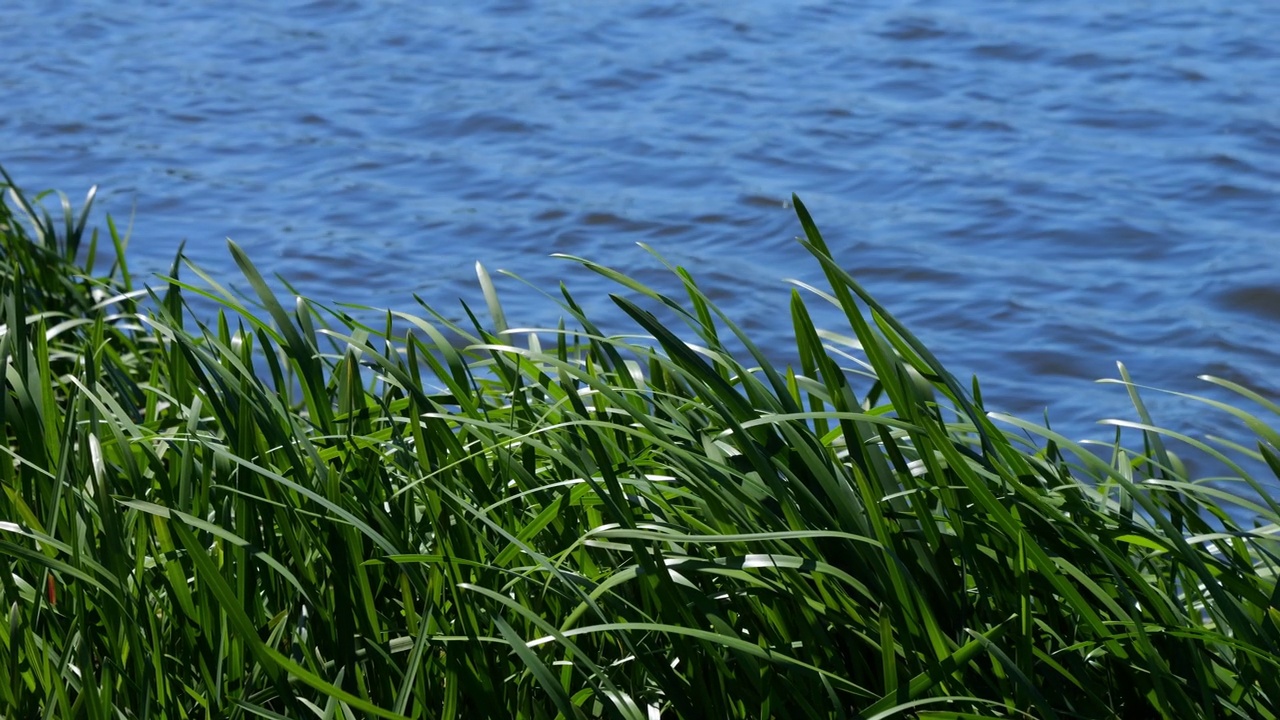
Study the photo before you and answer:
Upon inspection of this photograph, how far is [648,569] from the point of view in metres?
1.86

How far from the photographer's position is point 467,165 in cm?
827

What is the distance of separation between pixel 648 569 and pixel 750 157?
6386mm

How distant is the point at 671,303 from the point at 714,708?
0.55m

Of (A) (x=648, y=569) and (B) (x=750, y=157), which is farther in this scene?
(B) (x=750, y=157)

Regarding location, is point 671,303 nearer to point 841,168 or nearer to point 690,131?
point 841,168

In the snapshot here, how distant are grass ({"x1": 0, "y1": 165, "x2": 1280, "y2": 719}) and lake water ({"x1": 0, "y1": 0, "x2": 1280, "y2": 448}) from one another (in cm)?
350

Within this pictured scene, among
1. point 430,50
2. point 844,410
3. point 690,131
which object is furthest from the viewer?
point 430,50

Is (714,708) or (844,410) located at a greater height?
(844,410)

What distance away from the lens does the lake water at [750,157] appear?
6320 mm

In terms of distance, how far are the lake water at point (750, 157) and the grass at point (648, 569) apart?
350 cm

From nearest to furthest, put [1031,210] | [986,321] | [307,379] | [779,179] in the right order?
1. [307,379]
2. [986,321]
3. [1031,210]
4. [779,179]

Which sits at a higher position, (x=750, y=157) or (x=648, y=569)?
(x=648, y=569)

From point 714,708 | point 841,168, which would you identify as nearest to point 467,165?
point 841,168

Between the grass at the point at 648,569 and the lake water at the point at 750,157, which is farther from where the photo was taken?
the lake water at the point at 750,157
